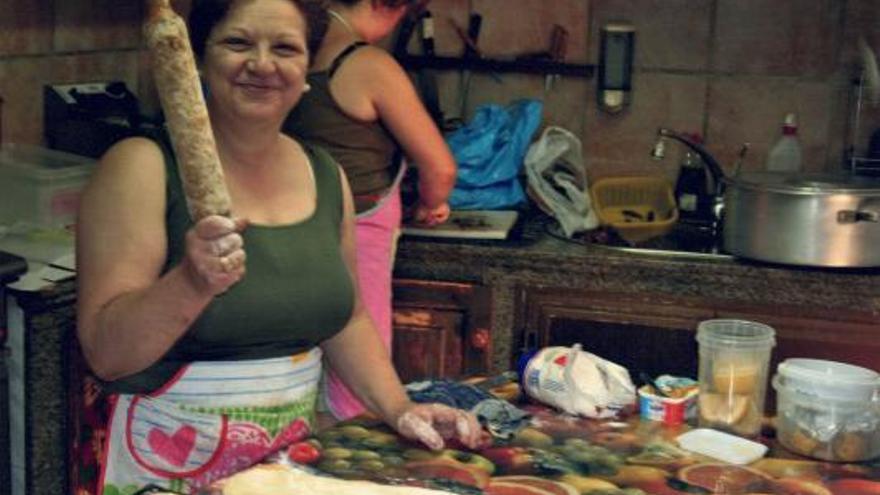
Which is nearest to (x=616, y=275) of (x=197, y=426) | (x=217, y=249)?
(x=197, y=426)

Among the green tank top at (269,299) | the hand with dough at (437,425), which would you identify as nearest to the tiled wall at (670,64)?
the green tank top at (269,299)

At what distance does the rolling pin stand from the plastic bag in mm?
1881

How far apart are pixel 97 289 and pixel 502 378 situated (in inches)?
26.6

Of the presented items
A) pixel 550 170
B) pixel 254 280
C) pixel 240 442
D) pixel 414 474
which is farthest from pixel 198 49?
pixel 550 170

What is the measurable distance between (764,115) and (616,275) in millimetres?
815

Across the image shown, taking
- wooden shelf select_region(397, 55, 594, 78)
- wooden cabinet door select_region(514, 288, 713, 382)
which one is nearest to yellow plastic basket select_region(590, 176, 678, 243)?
wooden shelf select_region(397, 55, 594, 78)

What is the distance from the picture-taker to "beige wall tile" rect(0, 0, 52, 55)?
3.00 meters

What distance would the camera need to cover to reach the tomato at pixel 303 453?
5.32ft

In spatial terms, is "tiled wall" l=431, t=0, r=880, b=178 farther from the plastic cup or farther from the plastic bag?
the plastic cup

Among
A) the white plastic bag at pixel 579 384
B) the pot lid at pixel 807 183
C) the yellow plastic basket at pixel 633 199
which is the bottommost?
the white plastic bag at pixel 579 384

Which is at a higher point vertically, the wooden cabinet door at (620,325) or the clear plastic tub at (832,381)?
the clear plastic tub at (832,381)

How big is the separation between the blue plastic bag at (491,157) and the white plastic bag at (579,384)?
154 centimetres

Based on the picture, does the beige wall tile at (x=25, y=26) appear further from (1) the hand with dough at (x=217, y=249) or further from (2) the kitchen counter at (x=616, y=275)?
(1) the hand with dough at (x=217, y=249)

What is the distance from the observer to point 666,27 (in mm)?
3486
